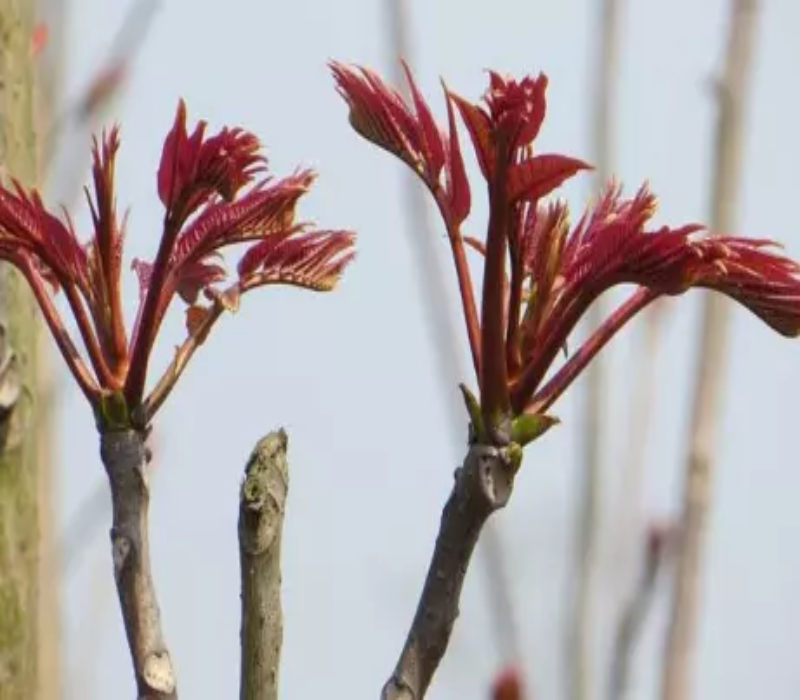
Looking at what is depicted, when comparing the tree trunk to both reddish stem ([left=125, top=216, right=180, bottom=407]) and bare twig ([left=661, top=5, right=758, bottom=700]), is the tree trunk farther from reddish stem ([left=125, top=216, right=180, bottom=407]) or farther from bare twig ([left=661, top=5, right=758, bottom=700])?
bare twig ([left=661, top=5, right=758, bottom=700])

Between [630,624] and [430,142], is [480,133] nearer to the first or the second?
[430,142]

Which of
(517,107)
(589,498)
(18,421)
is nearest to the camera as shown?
(517,107)

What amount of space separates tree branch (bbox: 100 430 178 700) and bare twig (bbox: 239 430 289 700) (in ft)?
0.12

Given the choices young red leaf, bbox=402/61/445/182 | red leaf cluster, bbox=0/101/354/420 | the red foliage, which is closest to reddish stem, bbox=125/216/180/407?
red leaf cluster, bbox=0/101/354/420

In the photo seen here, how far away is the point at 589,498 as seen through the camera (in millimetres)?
2131

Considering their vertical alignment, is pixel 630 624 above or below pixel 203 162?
below

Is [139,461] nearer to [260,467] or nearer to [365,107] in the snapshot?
[260,467]

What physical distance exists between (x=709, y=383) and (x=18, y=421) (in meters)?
0.99

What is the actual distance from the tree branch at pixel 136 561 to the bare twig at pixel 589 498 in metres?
1.32

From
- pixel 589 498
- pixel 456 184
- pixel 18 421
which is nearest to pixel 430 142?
pixel 456 184

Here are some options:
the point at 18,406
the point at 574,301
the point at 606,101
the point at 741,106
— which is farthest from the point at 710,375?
the point at 574,301

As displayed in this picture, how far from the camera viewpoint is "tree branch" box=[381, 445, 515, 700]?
69 cm

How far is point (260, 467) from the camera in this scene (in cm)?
70

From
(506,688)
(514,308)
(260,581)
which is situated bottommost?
(506,688)
